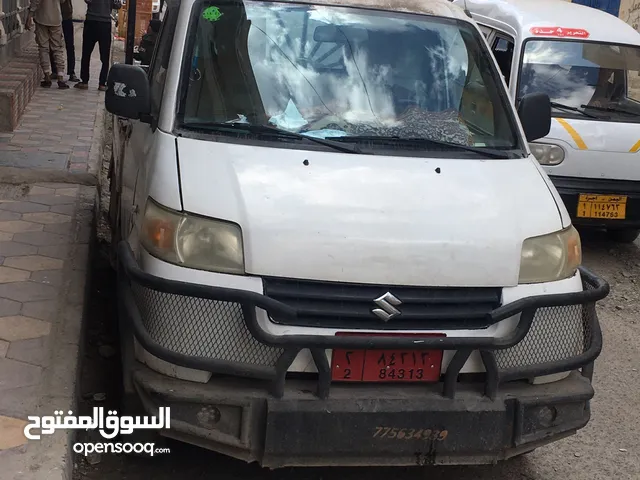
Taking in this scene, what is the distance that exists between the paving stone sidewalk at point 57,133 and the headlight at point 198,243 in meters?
4.70

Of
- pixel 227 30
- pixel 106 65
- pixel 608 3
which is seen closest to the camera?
pixel 227 30

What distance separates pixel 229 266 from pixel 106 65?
34.9ft

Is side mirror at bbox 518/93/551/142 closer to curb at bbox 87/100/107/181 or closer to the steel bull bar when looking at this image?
the steel bull bar

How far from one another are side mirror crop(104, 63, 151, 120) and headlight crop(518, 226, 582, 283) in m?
1.83

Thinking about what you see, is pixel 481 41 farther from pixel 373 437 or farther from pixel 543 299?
pixel 373 437

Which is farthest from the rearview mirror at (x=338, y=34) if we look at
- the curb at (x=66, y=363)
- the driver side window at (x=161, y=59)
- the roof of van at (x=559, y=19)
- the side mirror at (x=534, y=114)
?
the roof of van at (x=559, y=19)

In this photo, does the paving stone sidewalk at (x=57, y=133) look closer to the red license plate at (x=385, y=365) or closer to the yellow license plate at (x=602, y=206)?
the yellow license plate at (x=602, y=206)

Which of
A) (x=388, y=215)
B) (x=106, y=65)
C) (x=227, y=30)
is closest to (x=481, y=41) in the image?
(x=227, y=30)

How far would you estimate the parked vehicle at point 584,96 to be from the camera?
7629 mm

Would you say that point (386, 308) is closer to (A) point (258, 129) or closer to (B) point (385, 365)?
(B) point (385, 365)

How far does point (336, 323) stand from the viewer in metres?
3.31

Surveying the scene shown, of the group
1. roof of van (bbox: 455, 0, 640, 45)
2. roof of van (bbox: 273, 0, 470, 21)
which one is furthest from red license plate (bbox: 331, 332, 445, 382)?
roof of van (bbox: 455, 0, 640, 45)

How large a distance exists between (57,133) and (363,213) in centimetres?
690

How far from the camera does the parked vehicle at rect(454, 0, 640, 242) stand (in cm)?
763
